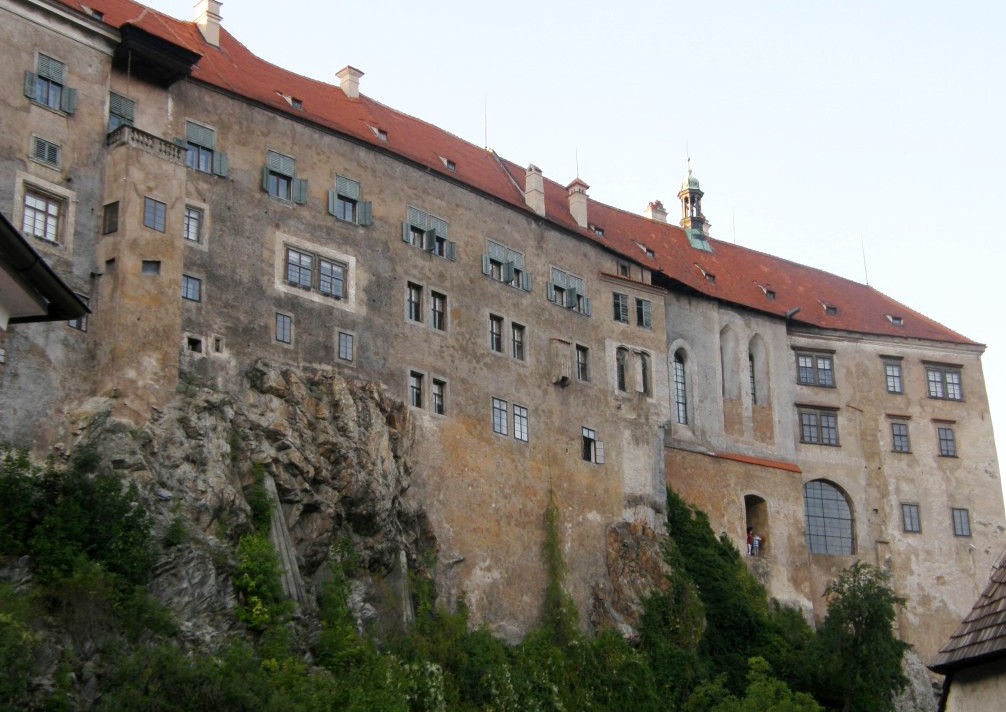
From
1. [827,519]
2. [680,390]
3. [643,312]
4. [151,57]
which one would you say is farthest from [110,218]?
→ [827,519]

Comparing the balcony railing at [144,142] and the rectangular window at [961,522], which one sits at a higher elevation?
the balcony railing at [144,142]

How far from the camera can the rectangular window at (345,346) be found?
43.2m

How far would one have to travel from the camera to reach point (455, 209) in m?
49.0

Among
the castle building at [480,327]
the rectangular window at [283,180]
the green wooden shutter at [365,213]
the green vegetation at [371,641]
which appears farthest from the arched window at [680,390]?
the rectangular window at [283,180]

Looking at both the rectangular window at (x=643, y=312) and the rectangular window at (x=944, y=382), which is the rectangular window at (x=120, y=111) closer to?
the rectangular window at (x=643, y=312)

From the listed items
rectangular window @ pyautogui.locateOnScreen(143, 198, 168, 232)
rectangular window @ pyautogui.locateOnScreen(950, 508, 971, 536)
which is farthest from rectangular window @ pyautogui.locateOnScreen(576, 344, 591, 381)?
rectangular window @ pyautogui.locateOnScreen(950, 508, 971, 536)

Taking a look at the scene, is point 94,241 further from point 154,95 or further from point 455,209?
point 455,209

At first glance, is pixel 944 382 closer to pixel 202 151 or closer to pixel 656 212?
pixel 656 212

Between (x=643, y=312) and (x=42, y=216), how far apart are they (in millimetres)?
24717

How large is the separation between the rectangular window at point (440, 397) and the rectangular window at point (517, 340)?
154 inches

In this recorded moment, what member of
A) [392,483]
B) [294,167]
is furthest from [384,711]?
[294,167]

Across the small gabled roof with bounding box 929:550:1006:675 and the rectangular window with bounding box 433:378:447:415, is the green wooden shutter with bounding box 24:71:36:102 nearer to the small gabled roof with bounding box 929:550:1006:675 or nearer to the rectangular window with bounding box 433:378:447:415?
the rectangular window with bounding box 433:378:447:415

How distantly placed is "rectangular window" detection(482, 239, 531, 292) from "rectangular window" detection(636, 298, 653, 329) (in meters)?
5.82

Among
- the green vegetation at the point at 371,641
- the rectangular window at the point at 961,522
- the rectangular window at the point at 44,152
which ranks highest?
the rectangular window at the point at 44,152
